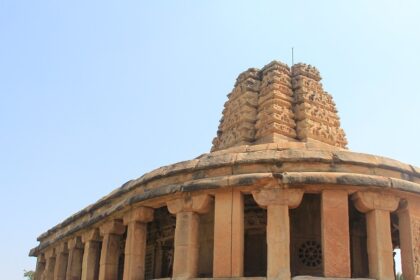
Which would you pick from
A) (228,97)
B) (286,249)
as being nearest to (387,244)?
(286,249)

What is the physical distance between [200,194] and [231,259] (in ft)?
4.43

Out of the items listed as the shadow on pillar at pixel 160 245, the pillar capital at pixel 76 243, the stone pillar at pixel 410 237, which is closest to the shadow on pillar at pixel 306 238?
the stone pillar at pixel 410 237

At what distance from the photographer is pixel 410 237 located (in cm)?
859

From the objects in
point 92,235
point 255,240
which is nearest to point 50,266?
point 92,235

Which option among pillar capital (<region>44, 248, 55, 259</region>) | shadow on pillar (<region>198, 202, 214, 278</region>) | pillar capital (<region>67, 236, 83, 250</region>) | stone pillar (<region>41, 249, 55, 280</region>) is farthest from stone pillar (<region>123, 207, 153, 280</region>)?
stone pillar (<region>41, 249, 55, 280</region>)

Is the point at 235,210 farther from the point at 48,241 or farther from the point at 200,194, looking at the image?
the point at 48,241

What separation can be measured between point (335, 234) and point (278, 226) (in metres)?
0.95

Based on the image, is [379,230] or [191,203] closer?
[379,230]

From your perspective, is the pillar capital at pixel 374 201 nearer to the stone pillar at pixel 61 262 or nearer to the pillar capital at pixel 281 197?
the pillar capital at pixel 281 197

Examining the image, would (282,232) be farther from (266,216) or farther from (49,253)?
(49,253)

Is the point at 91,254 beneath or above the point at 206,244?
beneath

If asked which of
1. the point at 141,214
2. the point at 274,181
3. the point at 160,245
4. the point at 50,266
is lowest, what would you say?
the point at 50,266

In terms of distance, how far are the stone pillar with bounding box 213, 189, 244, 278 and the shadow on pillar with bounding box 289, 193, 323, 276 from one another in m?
1.63

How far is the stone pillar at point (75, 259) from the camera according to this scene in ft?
42.7
